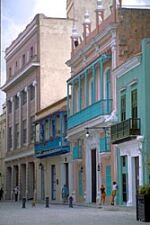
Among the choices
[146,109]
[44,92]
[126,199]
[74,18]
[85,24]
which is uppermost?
[74,18]

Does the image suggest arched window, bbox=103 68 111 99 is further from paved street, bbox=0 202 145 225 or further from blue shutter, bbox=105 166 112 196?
paved street, bbox=0 202 145 225

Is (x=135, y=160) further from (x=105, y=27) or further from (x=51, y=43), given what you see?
(x=51, y=43)

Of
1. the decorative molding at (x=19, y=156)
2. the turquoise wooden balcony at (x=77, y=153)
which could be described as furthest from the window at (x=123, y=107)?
the decorative molding at (x=19, y=156)

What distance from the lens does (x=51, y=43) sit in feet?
172

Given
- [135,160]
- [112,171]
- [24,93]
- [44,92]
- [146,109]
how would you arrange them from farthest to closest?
[24,93] < [44,92] < [112,171] < [135,160] < [146,109]

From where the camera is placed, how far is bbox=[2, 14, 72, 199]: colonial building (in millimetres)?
51906

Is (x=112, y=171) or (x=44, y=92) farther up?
(x=44, y=92)

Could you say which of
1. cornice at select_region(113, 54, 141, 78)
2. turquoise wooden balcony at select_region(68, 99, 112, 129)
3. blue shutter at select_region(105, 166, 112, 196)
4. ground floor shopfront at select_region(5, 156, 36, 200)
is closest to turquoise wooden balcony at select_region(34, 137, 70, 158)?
turquoise wooden balcony at select_region(68, 99, 112, 129)

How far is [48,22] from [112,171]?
22.3m

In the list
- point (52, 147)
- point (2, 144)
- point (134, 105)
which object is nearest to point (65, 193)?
point (52, 147)

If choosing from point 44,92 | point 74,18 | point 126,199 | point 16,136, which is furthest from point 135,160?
point 16,136

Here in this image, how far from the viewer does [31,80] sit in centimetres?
5403

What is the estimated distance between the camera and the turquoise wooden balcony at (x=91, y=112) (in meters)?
33.4

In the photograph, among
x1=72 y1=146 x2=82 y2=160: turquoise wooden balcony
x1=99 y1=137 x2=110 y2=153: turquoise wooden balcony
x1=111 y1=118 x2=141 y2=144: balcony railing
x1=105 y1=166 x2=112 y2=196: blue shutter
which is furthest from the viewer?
x1=72 y1=146 x2=82 y2=160: turquoise wooden balcony
